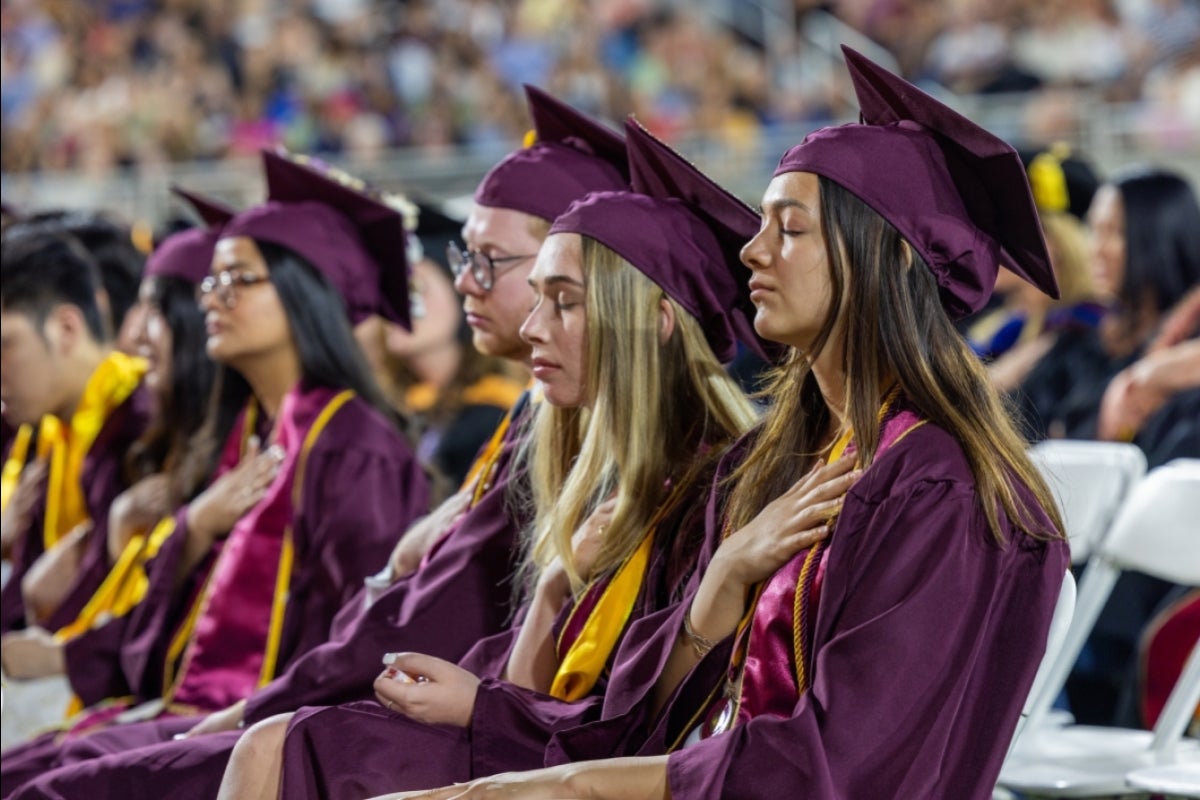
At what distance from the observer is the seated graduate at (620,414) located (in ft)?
9.86

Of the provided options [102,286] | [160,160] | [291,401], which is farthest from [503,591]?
[160,160]

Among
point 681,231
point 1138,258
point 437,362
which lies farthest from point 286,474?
point 1138,258

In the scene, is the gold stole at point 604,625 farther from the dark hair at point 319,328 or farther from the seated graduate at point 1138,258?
the seated graduate at point 1138,258

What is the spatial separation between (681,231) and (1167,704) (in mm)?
1448

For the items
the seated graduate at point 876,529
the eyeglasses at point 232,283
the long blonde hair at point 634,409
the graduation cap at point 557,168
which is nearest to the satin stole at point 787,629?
the seated graduate at point 876,529

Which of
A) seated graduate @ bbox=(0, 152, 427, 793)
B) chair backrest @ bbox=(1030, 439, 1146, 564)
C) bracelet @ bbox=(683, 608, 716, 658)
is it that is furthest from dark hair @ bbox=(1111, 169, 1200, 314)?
bracelet @ bbox=(683, 608, 716, 658)

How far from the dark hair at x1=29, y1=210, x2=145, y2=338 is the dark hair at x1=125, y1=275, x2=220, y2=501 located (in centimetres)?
79

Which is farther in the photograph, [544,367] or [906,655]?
[544,367]

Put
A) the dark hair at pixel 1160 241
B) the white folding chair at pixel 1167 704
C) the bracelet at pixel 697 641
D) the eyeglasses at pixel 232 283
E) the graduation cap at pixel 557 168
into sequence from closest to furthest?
the bracelet at pixel 697 641 → the white folding chair at pixel 1167 704 → the graduation cap at pixel 557 168 → the eyeglasses at pixel 232 283 → the dark hair at pixel 1160 241

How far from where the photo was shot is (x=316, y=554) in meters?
4.00

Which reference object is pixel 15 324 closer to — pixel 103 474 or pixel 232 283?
pixel 103 474

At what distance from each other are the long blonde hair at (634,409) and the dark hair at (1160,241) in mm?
2956

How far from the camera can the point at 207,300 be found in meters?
4.20

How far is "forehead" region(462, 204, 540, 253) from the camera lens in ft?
11.8
